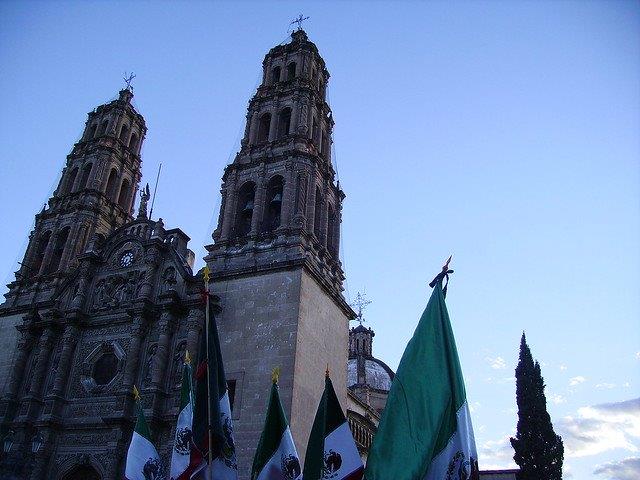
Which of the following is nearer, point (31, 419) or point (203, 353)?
point (203, 353)

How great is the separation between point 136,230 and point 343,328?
10606mm

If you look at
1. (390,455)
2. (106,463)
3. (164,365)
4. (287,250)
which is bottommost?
(390,455)

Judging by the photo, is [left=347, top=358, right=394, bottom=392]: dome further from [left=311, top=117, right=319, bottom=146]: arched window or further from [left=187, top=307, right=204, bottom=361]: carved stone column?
[left=187, top=307, right=204, bottom=361]: carved stone column

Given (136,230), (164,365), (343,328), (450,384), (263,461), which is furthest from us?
(136,230)

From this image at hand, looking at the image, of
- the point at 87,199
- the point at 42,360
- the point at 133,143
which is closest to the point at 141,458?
the point at 42,360

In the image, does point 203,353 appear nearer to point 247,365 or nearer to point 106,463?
point 247,365

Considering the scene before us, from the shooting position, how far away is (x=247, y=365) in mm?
22109

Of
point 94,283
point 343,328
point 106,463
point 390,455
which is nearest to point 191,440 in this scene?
point 390,455

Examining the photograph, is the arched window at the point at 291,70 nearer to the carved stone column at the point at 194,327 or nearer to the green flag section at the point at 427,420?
the carved stone column at the point at 194,327

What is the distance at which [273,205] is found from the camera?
90.0 ft

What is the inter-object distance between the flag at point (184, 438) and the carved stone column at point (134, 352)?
10.6 meters

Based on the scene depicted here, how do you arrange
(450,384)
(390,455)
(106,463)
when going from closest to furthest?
(390,455) → (450,384) → (106,463)

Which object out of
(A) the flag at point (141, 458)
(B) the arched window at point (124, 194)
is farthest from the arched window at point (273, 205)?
(A) the flag at point (141, 458)

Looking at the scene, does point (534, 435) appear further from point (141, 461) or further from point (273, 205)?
point (141, 461)
